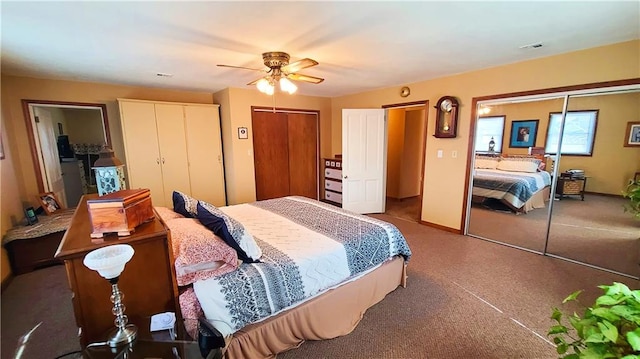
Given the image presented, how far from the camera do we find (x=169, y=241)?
120 cm

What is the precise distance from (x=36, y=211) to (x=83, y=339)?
349 cm

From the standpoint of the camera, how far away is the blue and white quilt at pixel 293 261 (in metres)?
1.54

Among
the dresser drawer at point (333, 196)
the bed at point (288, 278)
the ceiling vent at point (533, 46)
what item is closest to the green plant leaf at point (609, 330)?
the bed at point (288, 278)

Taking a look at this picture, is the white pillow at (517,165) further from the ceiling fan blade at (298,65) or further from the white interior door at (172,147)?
the white interior door at (172,147)

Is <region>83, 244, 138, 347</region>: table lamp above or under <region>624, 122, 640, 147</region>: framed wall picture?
under

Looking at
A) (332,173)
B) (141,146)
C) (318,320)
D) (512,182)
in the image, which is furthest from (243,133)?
(512,182)

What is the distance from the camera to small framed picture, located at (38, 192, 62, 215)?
10.9 ft

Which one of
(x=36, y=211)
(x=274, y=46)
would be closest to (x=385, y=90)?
(x=274, y=46)

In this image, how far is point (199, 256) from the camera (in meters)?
1.52

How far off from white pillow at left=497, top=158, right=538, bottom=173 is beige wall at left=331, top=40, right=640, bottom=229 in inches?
19.0

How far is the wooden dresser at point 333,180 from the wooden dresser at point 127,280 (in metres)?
4.22

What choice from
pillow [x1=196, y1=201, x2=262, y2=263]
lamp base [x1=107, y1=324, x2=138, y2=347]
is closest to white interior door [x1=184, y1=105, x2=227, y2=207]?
pillow [x1=196, y1=201, x2=262, y2=263]

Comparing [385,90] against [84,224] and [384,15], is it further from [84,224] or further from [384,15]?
[84,224]

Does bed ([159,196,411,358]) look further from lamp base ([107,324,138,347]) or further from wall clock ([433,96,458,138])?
wall clock ([433,96,458,138])
